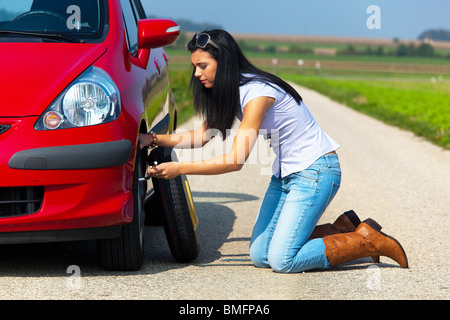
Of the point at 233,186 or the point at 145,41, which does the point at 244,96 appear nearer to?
the point at 145,41

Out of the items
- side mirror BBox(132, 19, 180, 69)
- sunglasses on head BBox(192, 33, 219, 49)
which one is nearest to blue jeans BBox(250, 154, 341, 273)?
sunglasses on head BBox(192, 33, 219, 49)

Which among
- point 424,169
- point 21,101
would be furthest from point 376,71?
point 21,101

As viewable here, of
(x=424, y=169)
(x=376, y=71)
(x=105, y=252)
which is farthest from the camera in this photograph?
(x=376, y=71)

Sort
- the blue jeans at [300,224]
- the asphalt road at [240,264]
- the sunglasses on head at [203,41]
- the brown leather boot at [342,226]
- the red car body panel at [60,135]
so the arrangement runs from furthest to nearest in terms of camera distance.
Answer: the brown leather boot at [342,226], the blue jeans at [300,224], the sunglasses on head at [203,41], the asphalt road at [240,264], the red car body panel at [60,135]

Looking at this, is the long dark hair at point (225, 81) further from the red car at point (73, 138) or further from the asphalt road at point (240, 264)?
the asphalt road at point (240, 264)

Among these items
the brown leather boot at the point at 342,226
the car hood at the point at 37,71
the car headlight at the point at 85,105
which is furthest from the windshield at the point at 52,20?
the brown leather boot at the point at 342,226

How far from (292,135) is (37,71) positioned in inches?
60.4

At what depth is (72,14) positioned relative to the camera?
4367 mm

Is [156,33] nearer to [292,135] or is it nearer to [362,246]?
[292,135]

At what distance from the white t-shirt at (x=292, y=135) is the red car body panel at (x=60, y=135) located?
32.5 inches

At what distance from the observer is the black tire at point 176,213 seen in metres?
4.25

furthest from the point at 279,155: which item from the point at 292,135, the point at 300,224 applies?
the point at 300,224

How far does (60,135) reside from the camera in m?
3.49

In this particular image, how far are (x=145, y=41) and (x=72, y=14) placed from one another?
1.72 ft
